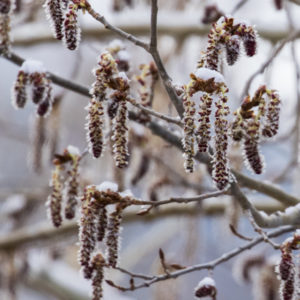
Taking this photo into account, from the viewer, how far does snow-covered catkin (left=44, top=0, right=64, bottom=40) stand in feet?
4.70

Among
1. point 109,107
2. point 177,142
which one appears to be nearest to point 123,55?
point 177,142

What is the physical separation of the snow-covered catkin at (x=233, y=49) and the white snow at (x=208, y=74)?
9 centimetres

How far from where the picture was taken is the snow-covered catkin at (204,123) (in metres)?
1.35

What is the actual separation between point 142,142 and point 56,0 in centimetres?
160

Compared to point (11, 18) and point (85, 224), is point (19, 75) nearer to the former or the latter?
point (11, 18)

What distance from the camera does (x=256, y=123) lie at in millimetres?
1484

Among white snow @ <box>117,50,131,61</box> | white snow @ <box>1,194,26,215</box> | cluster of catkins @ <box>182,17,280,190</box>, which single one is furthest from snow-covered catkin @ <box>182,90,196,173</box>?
white snow @ <box>1,194,26,215</box>

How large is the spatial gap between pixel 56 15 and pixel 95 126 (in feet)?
0.86

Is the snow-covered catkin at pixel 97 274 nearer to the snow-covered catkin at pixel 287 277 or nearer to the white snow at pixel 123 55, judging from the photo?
the snow-covered catkin at pixel 287 277

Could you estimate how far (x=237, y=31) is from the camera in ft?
4.80

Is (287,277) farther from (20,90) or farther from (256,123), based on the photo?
(20,90)

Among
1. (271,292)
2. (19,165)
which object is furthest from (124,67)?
(19,165)

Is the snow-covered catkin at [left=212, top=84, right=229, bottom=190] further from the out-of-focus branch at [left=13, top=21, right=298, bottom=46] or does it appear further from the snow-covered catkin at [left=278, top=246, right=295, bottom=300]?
the out-of-focus branch at [left=13, top=21, right=298, bottom=46]

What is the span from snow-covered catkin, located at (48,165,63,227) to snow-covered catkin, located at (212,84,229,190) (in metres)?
0.67
